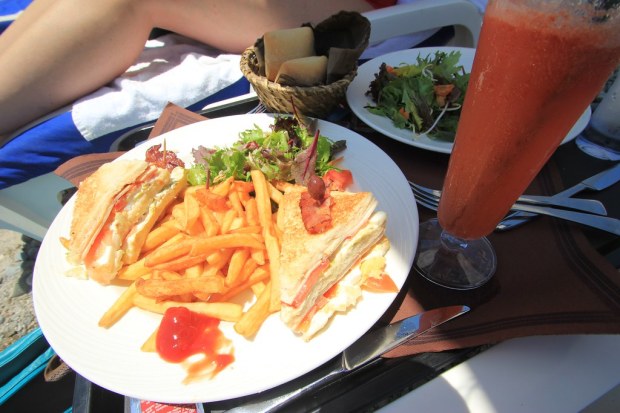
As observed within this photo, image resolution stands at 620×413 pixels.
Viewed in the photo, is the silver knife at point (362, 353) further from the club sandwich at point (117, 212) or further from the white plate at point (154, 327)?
the club sandwich at point (117, 212)

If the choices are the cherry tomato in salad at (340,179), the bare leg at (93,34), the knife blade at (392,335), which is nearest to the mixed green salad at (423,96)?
the cherry tomato in salad at (340,179)

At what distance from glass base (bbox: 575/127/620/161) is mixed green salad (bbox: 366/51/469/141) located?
0.59m

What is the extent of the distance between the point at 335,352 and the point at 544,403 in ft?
1.80

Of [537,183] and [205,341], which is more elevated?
[537,183]

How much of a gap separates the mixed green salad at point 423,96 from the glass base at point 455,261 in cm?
60

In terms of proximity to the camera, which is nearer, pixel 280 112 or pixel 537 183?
pixel 537 183

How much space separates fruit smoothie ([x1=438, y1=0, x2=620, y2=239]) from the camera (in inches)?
25.6

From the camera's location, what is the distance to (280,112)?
191cm

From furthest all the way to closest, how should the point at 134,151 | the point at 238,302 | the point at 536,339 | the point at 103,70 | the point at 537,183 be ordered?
the point at 103,70, the point at 134,151, the point at 537,183, the point at 238,302, the point at 536,339

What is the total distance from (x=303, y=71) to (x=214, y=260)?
107 cm

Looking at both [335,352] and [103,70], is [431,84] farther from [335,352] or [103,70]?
[103,70]

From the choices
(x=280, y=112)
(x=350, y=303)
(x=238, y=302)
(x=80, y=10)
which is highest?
(x=80, y=10)


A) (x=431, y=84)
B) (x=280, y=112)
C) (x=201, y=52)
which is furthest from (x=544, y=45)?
(x=201, y=52)

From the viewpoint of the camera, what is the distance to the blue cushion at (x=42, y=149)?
86.2 inches
